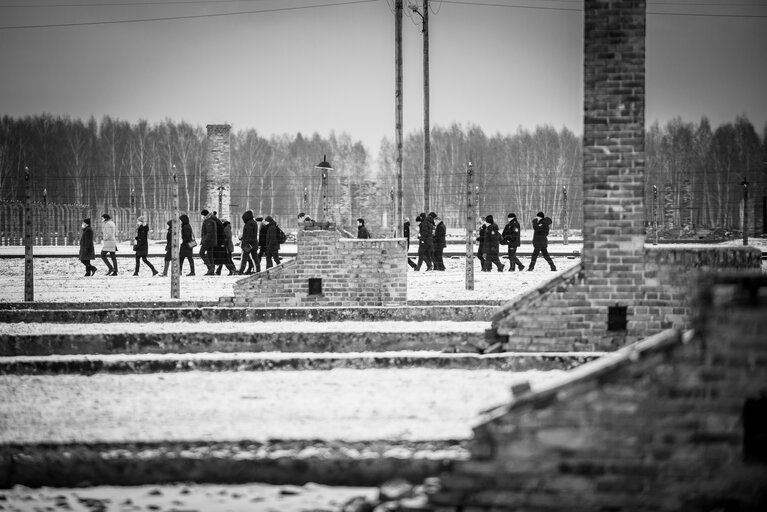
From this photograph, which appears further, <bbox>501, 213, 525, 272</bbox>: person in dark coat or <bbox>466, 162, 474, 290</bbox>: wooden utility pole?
<bbox>501, 213, 525, 272</bbox>: person in dark coat

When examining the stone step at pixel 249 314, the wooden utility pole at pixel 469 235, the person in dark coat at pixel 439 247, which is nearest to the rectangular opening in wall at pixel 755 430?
the stone step at pixel 249 314

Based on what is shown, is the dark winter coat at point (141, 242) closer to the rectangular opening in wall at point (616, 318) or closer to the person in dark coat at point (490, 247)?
the person in dark coat at point (490, 247)

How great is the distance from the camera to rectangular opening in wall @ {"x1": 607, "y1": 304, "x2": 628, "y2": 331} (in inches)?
316

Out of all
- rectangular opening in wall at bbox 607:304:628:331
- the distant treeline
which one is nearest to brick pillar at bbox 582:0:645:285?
rectangular opening in wall at bbox 607:304:628:331

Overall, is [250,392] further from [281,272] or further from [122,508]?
[281,272]

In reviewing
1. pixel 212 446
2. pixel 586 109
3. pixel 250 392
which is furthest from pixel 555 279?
pixel 212 446

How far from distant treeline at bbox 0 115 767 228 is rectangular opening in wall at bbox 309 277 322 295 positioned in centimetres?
4261

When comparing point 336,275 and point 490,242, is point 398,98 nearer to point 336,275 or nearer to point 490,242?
point 490,242

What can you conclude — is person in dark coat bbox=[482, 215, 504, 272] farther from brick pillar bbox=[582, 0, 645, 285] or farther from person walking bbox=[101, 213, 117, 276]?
brick pillar bbox=[582, 0, 645, 285]

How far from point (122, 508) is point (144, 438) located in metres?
0.77

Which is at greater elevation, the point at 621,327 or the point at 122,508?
the point at 621,327

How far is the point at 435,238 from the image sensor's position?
2269 cm

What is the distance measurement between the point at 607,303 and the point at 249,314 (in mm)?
4983

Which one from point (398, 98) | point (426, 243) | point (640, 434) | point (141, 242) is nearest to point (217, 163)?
point (398, 98)
